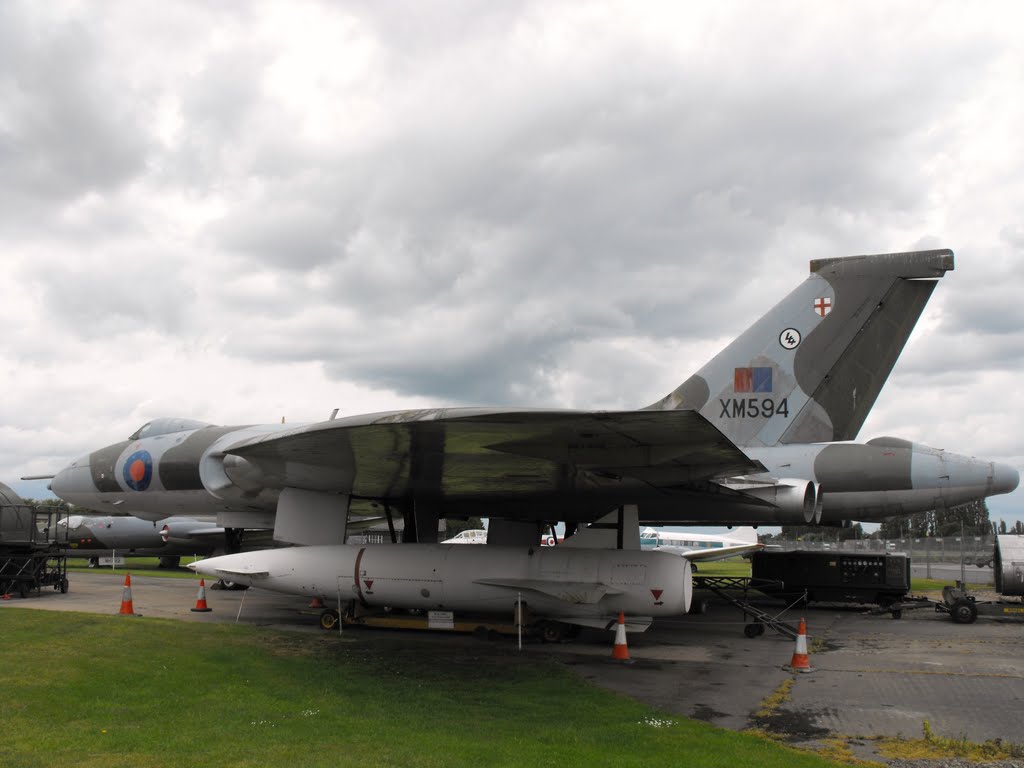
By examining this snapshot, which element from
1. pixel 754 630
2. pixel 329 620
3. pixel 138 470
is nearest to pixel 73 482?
pixel 138 470

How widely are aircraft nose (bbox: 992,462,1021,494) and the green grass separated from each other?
28.4ft

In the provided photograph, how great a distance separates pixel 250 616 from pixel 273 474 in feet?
13.1

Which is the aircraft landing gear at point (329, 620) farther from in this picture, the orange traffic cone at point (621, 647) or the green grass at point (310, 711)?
the orange traffic cone at point (621, 647)

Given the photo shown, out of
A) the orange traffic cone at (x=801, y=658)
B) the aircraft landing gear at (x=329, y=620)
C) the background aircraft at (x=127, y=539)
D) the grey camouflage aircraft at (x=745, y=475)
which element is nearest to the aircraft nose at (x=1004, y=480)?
the grey camouflage aircraft at (x=745, y=475)

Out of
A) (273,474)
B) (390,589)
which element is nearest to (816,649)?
(390,589)

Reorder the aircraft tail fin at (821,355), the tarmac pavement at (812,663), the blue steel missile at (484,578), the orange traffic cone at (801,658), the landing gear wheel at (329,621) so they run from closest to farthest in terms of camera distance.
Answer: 1. the tarmac pavement at (812,663)
2. the orange traffic cone at (801,658)
3. the blue steel missile at (484,578)
4. the landing gear wheel at (329,621)
5. the aircraft tail fin at (821,355)

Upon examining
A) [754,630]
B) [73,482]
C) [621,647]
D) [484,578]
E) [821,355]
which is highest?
[821,355]

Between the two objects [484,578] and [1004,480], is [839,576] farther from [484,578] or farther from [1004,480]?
[484,578]

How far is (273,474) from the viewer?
452 inches

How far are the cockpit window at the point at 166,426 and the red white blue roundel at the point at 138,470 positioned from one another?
481mm

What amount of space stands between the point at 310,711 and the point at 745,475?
6.95 m

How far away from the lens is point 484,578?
1134 cm

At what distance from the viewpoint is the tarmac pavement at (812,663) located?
23.7ft

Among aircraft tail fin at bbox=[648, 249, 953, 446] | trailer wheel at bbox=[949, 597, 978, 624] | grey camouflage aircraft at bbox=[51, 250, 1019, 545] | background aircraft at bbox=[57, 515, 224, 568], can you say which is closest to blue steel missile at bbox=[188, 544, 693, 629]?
grey camouflage aircraft at bbox=[51, 250, 1019, 545]
